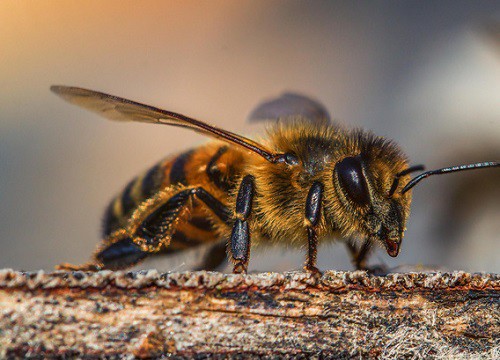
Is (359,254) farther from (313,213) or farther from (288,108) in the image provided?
(288,108)

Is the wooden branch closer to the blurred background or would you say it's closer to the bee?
the bee

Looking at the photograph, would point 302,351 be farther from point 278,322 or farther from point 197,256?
point 197,256

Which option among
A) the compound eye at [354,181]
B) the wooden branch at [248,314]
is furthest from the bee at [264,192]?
the wooden branch at [248,314]

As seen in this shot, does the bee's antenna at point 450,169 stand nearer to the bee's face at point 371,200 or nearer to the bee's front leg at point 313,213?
the bee's face at point 371,200

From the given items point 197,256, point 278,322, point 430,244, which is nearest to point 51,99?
point 197,256

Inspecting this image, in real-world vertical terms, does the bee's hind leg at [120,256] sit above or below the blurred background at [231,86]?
below

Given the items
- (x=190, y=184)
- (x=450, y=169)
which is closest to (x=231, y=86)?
(x=190, y=184)

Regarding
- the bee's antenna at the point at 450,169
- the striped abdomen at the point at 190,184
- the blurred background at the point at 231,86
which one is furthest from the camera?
the blurred background at the point at 231,86
